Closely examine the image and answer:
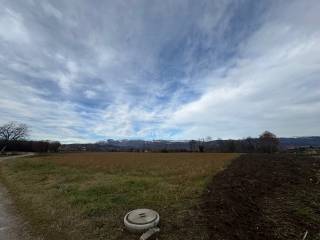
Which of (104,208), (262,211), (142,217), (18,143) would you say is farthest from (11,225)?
(18,143)

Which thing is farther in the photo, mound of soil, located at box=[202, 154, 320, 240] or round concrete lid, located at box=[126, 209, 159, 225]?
round concrete lid, located at box=[126, 209, 159, 225]

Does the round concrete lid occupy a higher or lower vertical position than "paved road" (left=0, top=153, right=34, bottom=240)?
higher

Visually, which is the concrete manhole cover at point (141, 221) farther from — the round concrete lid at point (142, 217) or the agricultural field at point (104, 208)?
the agricultural field at point (104, 208)

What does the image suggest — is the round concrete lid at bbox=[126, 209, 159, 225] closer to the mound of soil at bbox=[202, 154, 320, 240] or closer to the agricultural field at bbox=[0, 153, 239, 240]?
the agricultural field at bbox=[0, 153, 239, 240]

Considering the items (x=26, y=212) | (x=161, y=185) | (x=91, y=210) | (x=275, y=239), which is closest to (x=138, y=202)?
(x=91, y=210)

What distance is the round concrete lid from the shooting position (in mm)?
6752

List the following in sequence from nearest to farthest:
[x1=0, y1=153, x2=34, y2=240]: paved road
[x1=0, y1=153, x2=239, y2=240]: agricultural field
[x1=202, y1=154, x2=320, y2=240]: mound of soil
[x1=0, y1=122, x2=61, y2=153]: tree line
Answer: [x1=202, y1=154, x2=320, y2=240]: mound of soil < [x1=0, y1=153, x2=34, y2=240]: paved road < [x1=0, y1=153, x2=239, y2=240]: agricultural field < [x1=0, y1=122, x2=61, y2=153]: tree line

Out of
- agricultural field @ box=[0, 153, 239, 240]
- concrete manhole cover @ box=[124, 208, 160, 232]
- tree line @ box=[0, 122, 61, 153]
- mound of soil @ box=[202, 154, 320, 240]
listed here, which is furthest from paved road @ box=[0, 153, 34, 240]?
tree line @ box=[0, 122, 61, 153]

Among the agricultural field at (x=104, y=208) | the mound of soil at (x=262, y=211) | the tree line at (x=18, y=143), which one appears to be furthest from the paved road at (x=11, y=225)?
the tree line at (x=18, y=143)

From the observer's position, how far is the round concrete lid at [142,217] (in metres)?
6.75

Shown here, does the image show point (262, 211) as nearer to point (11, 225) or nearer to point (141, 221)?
point (141, 221)

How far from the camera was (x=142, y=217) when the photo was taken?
7.07 meters

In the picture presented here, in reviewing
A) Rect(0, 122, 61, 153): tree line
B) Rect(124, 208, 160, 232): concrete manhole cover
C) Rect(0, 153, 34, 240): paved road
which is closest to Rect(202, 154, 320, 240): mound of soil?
Rect(124, 208, 160, 232): concrete manhole cover

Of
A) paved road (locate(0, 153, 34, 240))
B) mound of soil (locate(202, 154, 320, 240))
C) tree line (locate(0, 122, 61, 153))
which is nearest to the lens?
mound of soil (locate(202, 154, 320, 240))
